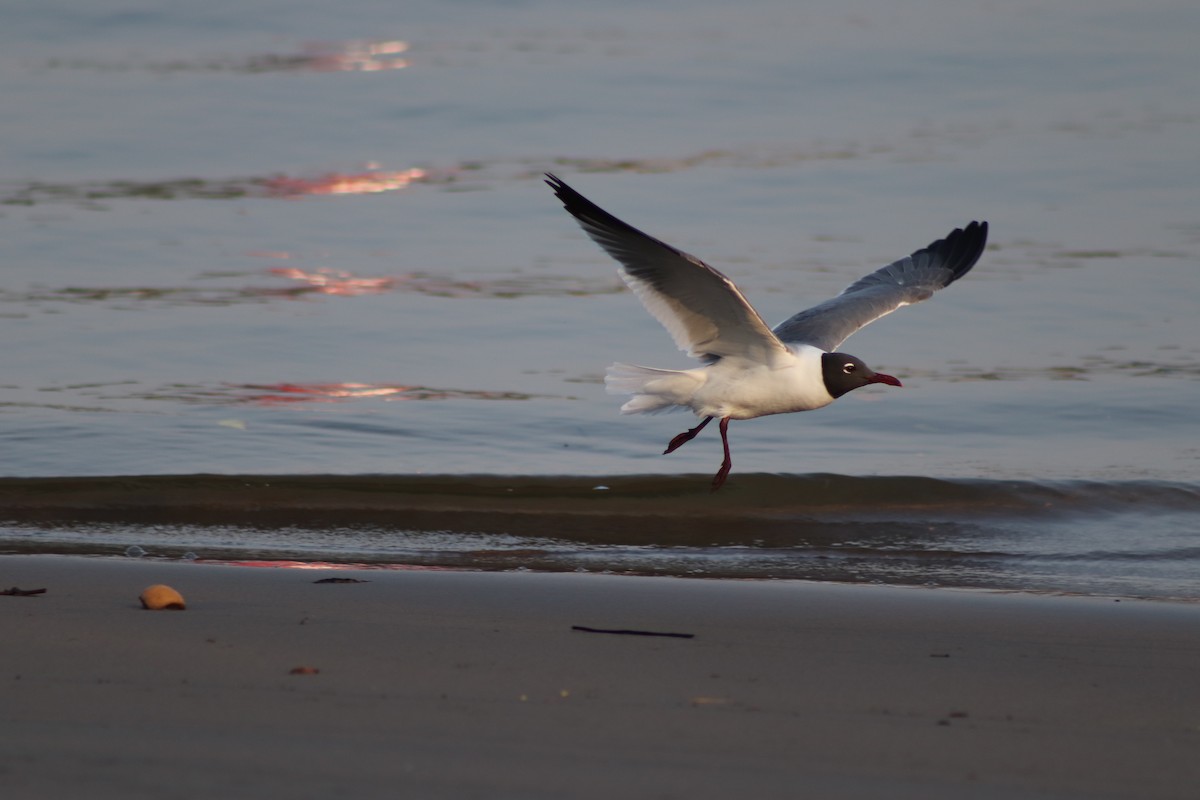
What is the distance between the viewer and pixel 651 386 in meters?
7.52

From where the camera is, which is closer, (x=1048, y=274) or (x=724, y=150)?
(x=1048, y=274)

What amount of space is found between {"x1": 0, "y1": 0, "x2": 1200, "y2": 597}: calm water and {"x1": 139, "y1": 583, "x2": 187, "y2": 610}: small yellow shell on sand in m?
1.57

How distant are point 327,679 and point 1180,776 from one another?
200 cm

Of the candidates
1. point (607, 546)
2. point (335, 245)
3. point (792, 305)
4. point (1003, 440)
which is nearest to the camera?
point (607, 546)

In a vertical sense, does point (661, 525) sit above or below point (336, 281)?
below

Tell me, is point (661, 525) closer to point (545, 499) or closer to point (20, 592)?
point (545, 499)

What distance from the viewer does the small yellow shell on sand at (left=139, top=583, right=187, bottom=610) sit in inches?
187

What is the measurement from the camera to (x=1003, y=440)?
32.2 feet

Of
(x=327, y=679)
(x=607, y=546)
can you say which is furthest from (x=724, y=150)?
(x=327, y=679)

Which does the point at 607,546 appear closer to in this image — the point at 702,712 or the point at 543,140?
the point at 702,712

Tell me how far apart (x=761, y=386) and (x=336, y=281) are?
7299 mm

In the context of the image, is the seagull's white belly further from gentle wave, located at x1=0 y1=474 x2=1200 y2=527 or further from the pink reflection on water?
the pink reflection on water

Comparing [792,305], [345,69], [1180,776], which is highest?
[345,69]

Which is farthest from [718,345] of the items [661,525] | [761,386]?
[661,525]
